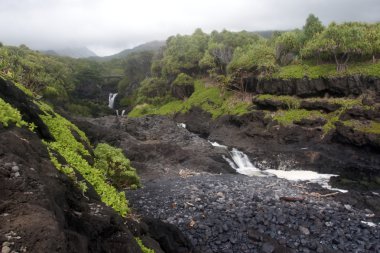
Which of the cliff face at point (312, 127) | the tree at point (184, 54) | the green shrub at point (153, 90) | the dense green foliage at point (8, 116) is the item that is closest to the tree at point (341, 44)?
the cliff face at point (312, 127)

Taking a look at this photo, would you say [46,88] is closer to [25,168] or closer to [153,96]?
[153,96]

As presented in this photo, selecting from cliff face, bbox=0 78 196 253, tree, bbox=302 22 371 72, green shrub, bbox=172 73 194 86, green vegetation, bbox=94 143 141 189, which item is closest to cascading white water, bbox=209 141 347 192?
green vegetation, bbox=94 143 141 189

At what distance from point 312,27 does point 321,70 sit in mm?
13918

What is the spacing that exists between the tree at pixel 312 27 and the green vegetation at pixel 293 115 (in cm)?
2124

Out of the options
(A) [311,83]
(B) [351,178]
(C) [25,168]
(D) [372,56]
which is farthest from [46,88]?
(C) [25,168]

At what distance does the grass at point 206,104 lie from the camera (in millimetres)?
64750

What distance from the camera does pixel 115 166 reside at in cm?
2161

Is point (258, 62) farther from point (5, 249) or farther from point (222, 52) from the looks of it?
point (5, 249)

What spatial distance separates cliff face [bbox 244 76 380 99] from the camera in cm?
4994

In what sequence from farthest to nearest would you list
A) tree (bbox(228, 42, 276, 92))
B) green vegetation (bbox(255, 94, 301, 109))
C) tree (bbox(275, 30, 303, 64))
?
tree (bbox(275, 30, 303, 64)) → tree (bbox(228, 42, 276, 92)) → green vegetation (bbox(255, 94, 301, 109))

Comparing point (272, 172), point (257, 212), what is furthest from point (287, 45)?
point (257, 212)

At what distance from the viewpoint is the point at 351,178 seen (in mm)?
35656

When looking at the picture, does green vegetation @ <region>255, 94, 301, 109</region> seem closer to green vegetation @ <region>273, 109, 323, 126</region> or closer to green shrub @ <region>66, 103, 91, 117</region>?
green vegetation @ <region>273, 109, 323, 126</region>

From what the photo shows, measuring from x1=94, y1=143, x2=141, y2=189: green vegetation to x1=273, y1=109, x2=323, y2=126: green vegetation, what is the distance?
110 feet
